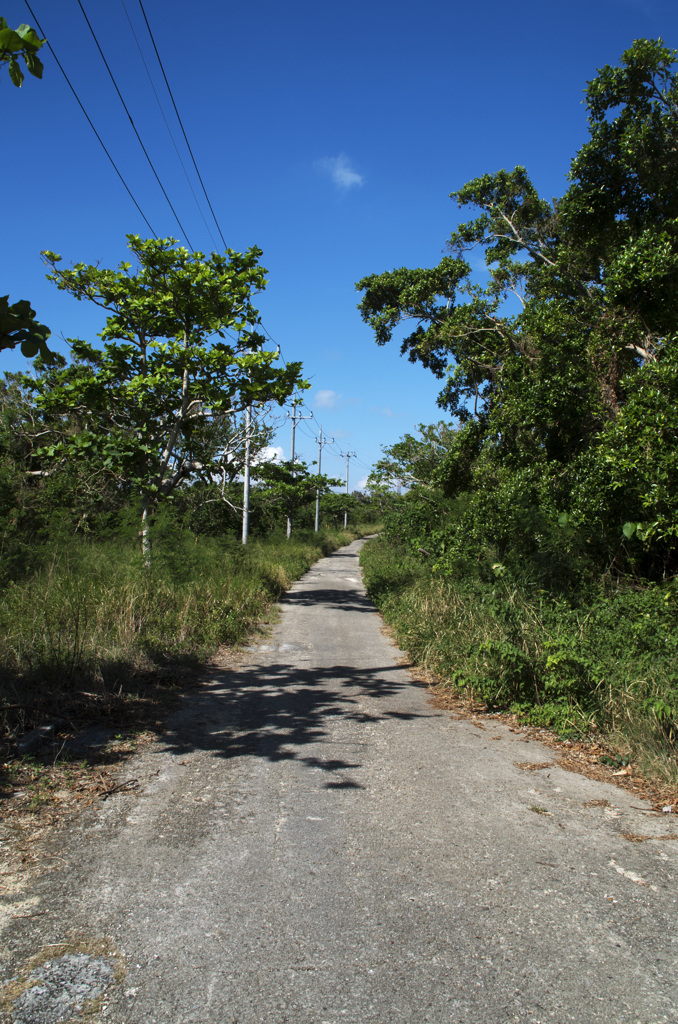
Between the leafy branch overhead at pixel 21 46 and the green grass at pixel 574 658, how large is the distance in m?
5.76

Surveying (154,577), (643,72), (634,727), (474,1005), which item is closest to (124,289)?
(154,577)

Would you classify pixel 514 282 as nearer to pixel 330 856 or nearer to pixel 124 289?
pixel 124 289

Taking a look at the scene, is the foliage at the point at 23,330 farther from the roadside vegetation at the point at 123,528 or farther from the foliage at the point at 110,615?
the foliage at the point at 110,615

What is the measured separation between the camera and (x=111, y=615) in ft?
25.5

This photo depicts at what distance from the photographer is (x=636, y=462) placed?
7.04m

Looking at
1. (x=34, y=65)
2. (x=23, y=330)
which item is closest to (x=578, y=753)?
(x=23, y=330)

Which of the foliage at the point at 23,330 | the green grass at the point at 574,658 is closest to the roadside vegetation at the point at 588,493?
the green grass at the point at 574,658

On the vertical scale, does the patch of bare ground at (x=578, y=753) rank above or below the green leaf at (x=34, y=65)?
below

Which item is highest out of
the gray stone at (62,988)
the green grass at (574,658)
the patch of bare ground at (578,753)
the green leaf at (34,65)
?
the green leaf at (34,65)

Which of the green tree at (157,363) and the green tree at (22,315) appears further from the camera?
the green tree at (157,363)

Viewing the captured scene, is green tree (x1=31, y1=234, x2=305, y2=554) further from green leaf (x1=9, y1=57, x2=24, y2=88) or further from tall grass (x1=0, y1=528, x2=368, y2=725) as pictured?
green leaf (x1=9, y1=57, x2=24, y2=88)

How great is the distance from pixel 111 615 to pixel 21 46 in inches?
236

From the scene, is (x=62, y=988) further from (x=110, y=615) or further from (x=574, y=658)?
(x=110, y=615)

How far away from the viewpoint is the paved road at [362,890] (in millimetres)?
2494
